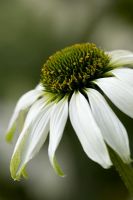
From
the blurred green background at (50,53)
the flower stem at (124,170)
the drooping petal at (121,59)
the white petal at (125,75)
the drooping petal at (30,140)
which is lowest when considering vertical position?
the blurred green background at (50,53)

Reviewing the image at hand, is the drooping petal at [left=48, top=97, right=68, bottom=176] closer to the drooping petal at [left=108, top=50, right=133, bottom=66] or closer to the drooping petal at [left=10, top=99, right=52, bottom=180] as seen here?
the drooping petal at [left=10, top=99, right=52, bottom=180]

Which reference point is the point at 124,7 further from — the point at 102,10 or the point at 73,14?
the point at 73,14

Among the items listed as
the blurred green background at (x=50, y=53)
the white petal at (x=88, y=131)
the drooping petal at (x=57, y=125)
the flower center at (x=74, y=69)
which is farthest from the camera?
the blurred green background at (x=50, y=53)

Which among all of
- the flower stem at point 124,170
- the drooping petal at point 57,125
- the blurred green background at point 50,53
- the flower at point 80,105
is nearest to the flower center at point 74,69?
the flower at point 80,105

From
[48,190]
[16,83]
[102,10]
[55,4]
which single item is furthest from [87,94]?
[55,4]

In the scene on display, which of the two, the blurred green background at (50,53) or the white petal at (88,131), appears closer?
the white petal at (88,131)

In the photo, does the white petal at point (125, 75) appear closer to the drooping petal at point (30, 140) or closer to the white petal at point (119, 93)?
the white petal at point (119, 93)

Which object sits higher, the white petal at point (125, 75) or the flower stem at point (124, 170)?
the white petal at point (125, 75)

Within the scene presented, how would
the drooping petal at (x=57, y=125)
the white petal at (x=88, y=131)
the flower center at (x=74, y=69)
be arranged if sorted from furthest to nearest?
the flower center at (x=74, y=69) → the drooping petal at (x=57, y=125) → the white petal at (x=88, y=131)
